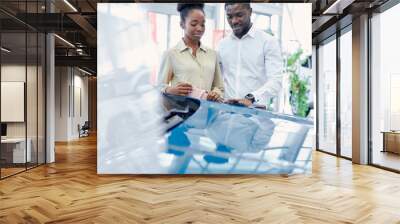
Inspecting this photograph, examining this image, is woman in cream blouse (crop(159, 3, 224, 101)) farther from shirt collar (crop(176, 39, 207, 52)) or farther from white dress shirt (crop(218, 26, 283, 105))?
white dress shirt (crop(218, 26, 283, 105))

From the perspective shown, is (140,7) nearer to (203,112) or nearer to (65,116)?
(203,112)

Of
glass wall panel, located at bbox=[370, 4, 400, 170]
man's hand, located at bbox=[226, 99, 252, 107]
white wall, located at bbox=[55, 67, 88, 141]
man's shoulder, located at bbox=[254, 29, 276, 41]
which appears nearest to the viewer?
man's hand, located at bbox=[226, 99, 252, 107]

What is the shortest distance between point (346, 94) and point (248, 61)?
12.7 feet

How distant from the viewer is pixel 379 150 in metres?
7.90

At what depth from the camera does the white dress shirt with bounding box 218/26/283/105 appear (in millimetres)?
6562

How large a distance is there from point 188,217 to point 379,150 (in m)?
5.40

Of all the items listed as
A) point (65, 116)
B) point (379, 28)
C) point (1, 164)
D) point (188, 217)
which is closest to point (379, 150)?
point (379, 28)

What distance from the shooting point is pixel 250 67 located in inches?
259

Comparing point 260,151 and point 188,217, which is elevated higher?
point 260,151

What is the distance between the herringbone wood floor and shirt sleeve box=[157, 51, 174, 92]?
1.56 metres

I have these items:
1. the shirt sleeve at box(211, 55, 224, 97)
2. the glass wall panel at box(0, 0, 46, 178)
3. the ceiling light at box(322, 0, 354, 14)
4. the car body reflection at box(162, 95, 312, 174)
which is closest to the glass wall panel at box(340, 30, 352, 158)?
the ceiling light at box(322, 0, 354, 14)

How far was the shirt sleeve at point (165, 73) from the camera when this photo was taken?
649cm

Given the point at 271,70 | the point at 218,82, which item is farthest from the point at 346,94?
the point at 218,82

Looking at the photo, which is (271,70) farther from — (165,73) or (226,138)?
(165,73)
